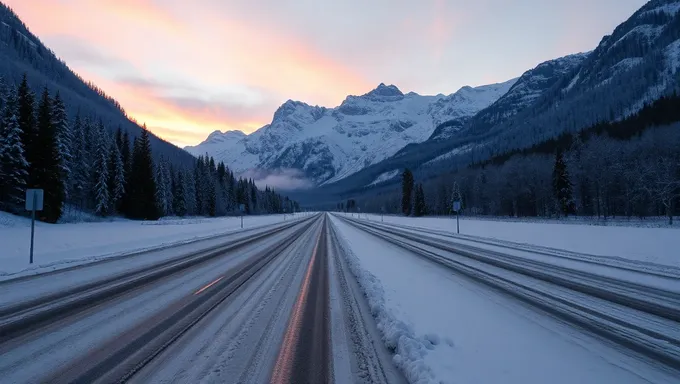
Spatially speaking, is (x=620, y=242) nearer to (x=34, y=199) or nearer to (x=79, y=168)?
(x=34, y=199)

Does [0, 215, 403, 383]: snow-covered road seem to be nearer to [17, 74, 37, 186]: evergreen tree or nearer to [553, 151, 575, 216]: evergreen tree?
[17, 74, 37, 186]: evergreen tree

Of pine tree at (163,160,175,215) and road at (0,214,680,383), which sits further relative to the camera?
pine tree at (163,160,175,215)

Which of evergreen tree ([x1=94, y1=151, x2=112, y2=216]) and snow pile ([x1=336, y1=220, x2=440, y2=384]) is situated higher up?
evergreen tree ([x1=94, y1=151, x2=112, y2=216])

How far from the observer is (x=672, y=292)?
304 inches

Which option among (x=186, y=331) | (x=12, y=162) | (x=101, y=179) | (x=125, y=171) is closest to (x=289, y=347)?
(x=186, y=331)

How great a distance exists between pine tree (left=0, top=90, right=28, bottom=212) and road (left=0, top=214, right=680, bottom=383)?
1277 inches

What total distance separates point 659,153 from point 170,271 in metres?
69.8

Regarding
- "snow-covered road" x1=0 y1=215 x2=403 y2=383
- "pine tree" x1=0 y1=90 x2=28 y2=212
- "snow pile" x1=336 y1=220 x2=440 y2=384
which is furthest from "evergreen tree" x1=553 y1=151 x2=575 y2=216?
"pine tree" x1=0 y1=90 x2=28 y2=212

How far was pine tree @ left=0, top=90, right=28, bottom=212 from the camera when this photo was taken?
3262cm

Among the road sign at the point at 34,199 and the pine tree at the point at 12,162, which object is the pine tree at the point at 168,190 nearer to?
the pine tree at the point at 12,162

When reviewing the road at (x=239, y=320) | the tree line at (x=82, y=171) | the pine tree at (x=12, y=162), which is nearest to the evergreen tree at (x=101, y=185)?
the tree line at (x=82, y=171)

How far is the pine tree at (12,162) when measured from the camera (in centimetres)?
3262

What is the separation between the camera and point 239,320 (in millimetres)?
5773

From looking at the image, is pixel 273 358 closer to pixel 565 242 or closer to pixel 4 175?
pixel 565 242
